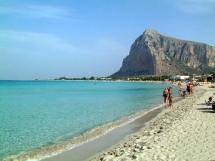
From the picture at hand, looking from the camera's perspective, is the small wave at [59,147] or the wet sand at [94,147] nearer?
the wet sand at [94,147]

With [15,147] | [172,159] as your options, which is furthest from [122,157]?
[15,147]

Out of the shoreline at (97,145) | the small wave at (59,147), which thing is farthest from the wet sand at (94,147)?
the small wave at (59,147)

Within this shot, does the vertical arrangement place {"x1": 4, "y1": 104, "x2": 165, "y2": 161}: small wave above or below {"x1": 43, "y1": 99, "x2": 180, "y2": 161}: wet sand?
below

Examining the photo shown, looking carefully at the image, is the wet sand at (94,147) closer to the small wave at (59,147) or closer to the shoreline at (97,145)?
the shoreline at (97,145)

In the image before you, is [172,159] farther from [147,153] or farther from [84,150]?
[84,150]

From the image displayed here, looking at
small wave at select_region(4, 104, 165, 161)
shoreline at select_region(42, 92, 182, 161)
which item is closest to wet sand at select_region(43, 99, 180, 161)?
shoreline at select_region(42, 92, 182, 161)

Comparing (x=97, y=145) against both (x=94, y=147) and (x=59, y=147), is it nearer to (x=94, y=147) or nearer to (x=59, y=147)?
(x=94, y=147)

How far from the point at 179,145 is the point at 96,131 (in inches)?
224

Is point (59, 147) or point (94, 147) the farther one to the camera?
point (59, 147)

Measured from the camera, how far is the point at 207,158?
6934 millimetres

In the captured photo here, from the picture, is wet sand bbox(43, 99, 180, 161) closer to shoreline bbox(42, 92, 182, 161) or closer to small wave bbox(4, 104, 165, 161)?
shoreline bbox(42, 92, 182, 161)

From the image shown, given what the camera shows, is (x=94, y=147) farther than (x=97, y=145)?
No

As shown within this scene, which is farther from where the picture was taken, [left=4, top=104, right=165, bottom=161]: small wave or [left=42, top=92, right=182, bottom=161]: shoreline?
[left=4, top=104, right=165, bottom=161]: small wave

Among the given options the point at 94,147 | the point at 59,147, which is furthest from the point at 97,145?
the point at 59,147
